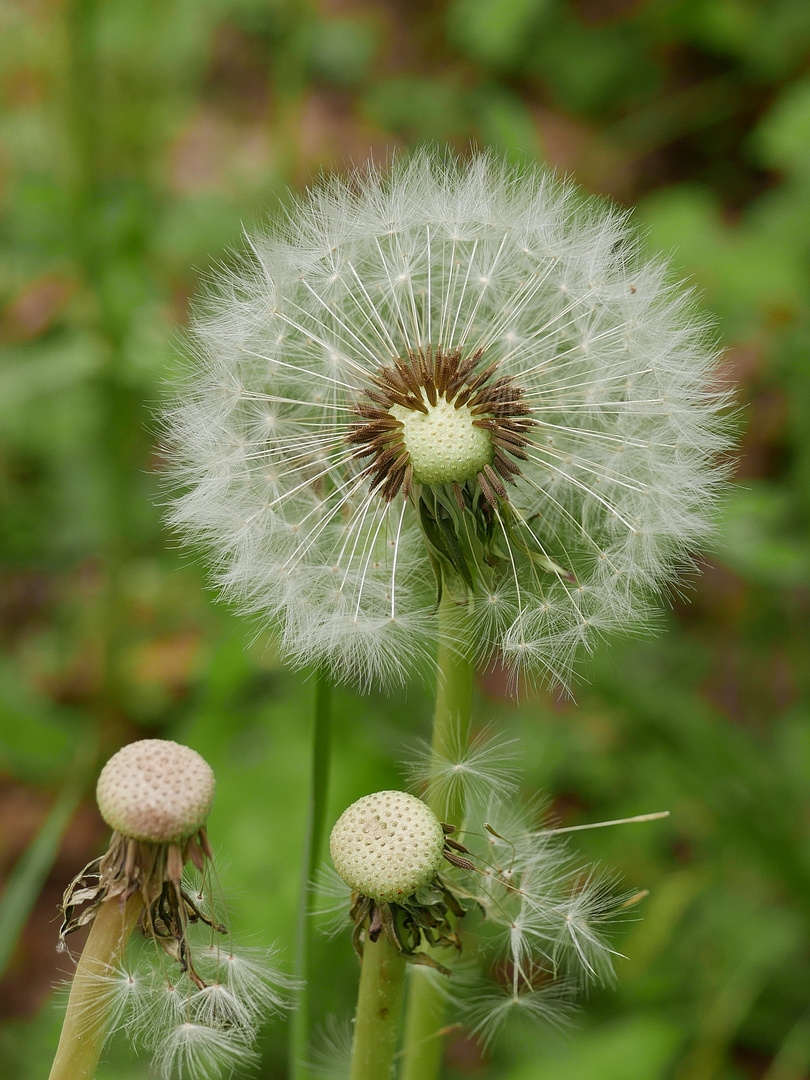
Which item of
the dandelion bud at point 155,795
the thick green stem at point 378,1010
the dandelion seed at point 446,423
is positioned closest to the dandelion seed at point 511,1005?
the thick green stem at point 378,1010

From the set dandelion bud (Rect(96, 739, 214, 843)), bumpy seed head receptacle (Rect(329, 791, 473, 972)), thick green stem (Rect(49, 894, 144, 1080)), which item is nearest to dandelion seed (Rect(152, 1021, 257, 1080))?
thick green stem (Rect(49, 894, 144, 1080))

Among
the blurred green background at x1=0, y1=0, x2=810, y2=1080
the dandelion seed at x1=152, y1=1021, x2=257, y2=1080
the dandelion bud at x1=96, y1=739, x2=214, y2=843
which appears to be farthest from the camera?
the blurred green background at x1=0, y1=0, x2=810, y2=1080

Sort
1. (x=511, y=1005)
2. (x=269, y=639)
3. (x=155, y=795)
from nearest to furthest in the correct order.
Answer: (x=155, y=795)
(x=511, y=1005)
(x=269, y=639)

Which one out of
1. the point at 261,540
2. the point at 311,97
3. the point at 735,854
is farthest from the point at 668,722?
the point at 311,97

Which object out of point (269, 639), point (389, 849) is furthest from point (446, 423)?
point (269, 639)

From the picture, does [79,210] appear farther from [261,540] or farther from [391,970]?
A: [391,970]

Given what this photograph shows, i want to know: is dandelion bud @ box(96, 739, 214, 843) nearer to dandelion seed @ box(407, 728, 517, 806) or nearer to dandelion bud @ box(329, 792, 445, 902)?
dandelion bud @ box(329, 792, 445, 902)

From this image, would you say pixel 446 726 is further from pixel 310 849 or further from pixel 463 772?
pixel 310 849
